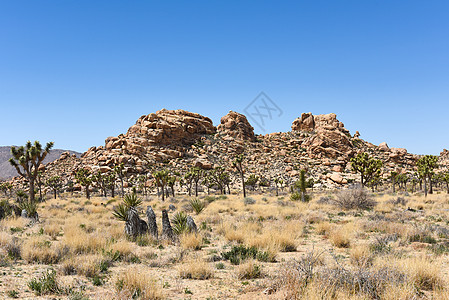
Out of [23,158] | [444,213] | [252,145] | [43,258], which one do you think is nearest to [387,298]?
[43,258]

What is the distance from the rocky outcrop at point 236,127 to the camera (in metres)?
100

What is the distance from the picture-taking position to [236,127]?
103250 millimetres

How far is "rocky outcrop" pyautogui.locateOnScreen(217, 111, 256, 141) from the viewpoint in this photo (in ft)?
329

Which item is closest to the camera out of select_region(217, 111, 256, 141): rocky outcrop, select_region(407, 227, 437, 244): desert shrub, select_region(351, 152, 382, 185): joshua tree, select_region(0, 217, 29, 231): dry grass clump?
select_region(407, 227, 437, 244): desert shrub

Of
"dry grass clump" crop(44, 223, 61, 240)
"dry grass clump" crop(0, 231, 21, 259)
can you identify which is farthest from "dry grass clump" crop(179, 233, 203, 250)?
"dry grass clump" crop(44, 223, 61, 240)

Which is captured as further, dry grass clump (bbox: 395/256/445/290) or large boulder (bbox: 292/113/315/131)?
large boulder (bbox: 292/113/315/131)

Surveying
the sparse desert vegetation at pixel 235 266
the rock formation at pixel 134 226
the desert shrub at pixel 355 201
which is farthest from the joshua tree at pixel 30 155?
the desert shrub at pixel 355 201

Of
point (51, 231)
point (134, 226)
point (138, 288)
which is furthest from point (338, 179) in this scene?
point (138, 288)

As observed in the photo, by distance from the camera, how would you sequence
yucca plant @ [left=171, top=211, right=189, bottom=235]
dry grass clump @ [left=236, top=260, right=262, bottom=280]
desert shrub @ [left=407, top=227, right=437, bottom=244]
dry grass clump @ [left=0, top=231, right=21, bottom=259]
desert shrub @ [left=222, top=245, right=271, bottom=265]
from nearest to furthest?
dry grass clump @ [left=236, top=260, right=262, bottom=280] < desert shrub @ [left=222, top=245, right=271, bottom=265] < dry grass clump @ [left=0, top=231, right=21, bottom=259] < desert shrub @ [left=407, top=227, right=437, bottom=244] < yucca plant @ [left=171, top=211, right=189, bottom=235]

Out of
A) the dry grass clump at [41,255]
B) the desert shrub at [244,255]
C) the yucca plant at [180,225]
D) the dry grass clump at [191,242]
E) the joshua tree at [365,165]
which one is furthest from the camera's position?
the joshua tree at [365,165]

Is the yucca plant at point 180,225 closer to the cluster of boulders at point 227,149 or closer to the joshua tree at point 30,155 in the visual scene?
the joshua tree at point 30,155

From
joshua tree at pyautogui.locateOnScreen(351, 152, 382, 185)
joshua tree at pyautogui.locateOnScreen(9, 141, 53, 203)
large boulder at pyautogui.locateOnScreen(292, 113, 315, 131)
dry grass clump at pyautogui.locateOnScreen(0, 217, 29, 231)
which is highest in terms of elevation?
large boulder at pyautogui.locateOnScreen(292, 113, 315, 131)

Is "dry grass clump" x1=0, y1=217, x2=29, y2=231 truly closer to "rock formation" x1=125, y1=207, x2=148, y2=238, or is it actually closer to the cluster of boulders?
"rock formation" x1=125, y1=207, x2=148, y2=238

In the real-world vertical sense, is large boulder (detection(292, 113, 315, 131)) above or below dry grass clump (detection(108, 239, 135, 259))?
above
